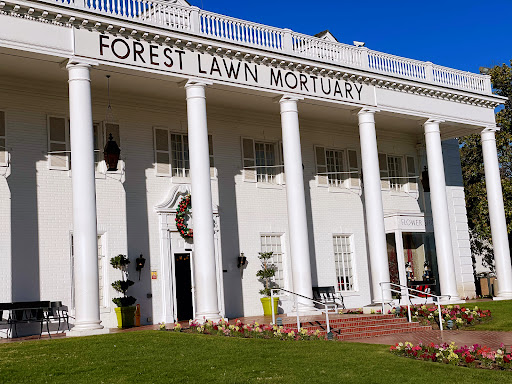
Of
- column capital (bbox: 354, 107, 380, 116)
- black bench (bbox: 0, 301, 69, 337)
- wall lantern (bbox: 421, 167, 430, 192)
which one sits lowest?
black bench (bbox: 0, 301, 69, 337)

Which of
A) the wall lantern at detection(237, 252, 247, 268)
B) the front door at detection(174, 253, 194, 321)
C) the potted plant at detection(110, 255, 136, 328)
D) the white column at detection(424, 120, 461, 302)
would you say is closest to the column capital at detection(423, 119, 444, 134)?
the white column at detection(424, 120, 461, 302)

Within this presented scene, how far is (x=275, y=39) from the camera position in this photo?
69.9ft

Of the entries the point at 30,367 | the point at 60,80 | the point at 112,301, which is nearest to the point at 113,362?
the point at 30,367

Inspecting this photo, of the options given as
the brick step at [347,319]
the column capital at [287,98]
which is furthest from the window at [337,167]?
the brick step at [347,319]

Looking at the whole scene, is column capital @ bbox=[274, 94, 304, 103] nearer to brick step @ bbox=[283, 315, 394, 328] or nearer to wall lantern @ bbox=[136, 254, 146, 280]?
wall lantern @ bbox=[136, 254, 146, 280]

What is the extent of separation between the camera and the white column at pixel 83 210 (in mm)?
15672

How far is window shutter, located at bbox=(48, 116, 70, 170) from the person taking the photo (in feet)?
63.2

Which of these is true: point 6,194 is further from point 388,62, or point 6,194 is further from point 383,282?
point 388,62

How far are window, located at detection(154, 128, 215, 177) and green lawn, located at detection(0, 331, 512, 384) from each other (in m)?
8.24

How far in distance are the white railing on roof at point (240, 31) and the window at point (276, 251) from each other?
6.59m

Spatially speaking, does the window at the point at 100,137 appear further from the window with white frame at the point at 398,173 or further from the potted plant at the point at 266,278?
the window with white frame at the point at 398,173

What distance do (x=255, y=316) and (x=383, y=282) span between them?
4.30 metres

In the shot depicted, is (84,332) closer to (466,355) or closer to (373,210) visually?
(466,355)

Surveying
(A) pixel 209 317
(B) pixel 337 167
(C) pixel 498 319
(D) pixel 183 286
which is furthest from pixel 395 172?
(A) pixel 209 317
